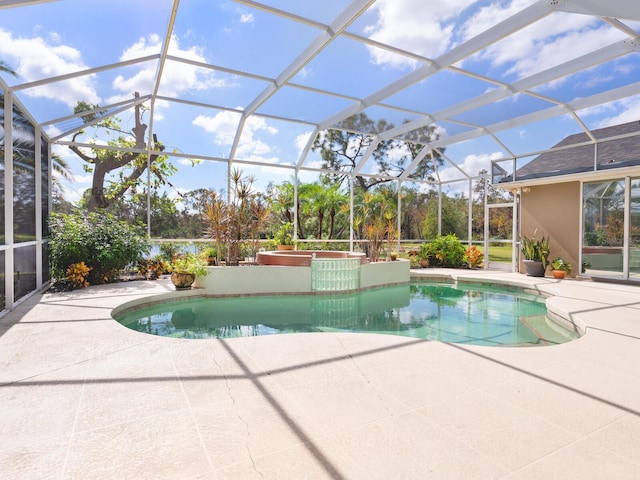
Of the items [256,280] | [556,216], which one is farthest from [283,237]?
[556,216]

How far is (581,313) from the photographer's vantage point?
573cm

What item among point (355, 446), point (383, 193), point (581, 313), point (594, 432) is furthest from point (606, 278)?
point (355, 446)

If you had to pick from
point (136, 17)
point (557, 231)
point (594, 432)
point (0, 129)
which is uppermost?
point (136, 17)

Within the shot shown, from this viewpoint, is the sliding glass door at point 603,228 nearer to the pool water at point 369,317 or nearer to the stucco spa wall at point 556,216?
the stucco spa wall at point 556,216

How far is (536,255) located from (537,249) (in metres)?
0.18

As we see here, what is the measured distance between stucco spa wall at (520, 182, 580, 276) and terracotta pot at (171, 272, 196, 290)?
389 inches

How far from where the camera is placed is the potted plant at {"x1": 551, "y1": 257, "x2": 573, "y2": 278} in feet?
33.8

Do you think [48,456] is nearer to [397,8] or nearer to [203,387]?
[203,387]

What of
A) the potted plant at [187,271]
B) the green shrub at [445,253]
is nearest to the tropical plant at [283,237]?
the potted plant at [187,271]

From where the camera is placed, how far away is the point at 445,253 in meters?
13.0

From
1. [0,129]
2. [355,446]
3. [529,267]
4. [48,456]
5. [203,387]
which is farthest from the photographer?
[529,267]

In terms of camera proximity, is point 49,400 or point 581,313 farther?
point 581,313

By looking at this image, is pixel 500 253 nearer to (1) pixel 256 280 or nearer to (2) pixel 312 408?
(1) pixel 256 280

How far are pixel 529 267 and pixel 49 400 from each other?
11.4 m
